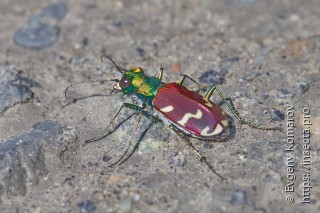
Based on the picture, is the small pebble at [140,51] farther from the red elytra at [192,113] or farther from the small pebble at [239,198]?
the small pebble at [239,198]

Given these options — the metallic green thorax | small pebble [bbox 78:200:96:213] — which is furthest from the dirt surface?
the metallic green thorax

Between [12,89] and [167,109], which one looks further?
[12,89]

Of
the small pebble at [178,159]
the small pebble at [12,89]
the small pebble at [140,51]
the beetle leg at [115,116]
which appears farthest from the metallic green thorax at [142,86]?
the small pebble at [12,89]

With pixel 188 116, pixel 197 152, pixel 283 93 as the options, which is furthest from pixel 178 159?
pixel 283 93

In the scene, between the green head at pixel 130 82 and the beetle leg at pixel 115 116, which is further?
the green head at pixel 130 82

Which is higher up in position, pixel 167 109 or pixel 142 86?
pixel 142 86

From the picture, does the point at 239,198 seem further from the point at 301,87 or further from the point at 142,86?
the point at 301,87

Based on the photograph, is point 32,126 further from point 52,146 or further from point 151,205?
point 151,205
